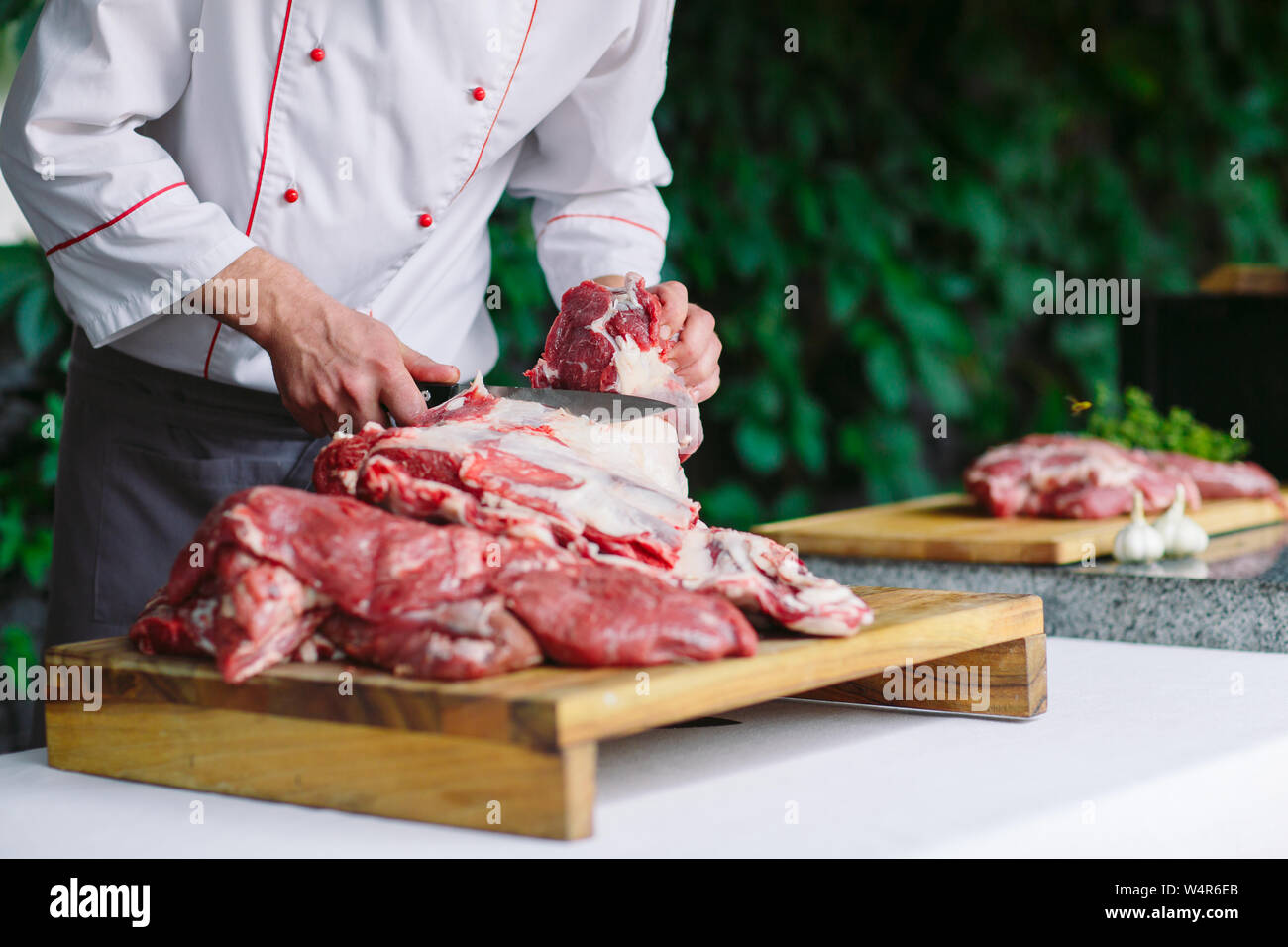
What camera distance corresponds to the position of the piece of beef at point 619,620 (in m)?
1.19

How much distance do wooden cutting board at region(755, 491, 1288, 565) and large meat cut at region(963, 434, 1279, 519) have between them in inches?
1.0

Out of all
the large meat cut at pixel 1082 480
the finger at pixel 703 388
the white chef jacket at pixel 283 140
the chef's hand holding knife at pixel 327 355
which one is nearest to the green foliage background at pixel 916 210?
the large meat cut at pixel 1082 480

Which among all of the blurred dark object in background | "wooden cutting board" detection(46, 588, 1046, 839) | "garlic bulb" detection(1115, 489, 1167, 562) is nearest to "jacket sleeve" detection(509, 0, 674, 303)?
"garlic bulb" detection(1115, 489, 1167, 562)

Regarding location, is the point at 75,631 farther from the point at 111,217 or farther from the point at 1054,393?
the point at 1054,393

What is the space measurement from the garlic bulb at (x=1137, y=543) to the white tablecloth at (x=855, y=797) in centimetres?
60

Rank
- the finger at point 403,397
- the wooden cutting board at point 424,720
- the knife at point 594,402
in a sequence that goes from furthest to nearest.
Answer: the knife at point 594,402, the finger at point 403,397, the wooden cutting board at point 424,720

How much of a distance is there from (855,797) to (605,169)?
129cm

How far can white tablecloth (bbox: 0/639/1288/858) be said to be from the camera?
1.13 m

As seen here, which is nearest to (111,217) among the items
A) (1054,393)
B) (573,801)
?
(573,801)

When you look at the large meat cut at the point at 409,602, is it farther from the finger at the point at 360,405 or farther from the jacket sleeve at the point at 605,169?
the jacket sleeve at the point at 605,169

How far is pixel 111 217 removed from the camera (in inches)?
64.2

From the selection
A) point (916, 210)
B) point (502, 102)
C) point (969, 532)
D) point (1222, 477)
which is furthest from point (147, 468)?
point (916, 210)
